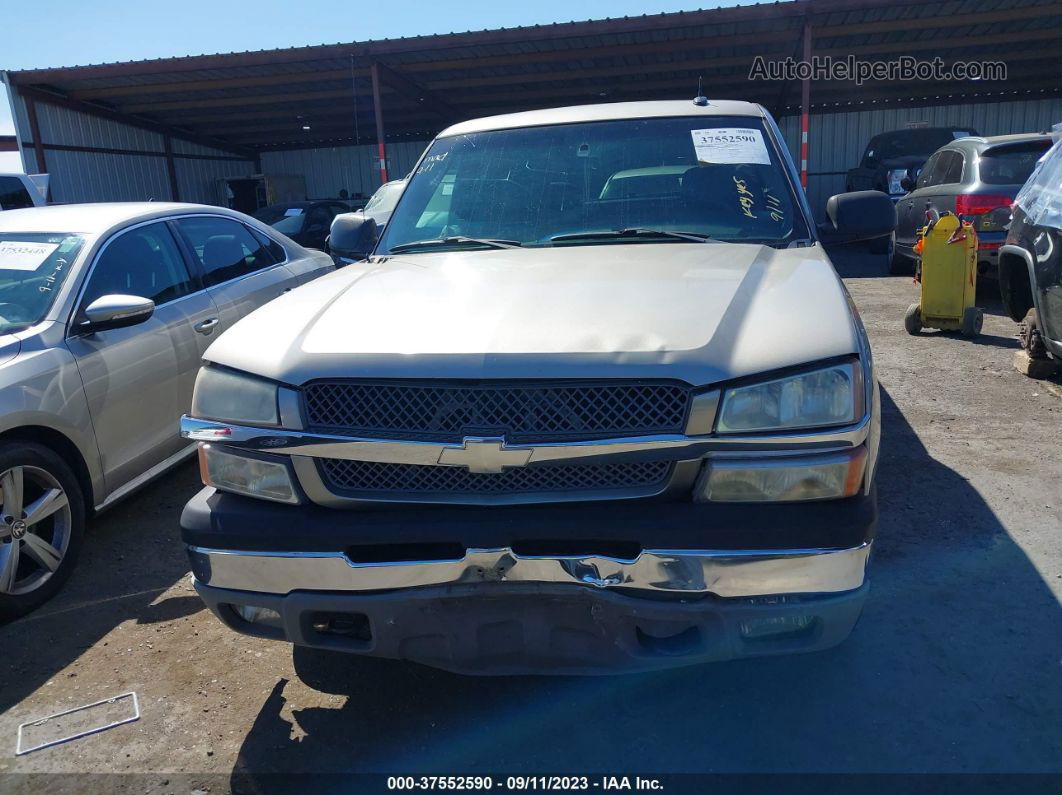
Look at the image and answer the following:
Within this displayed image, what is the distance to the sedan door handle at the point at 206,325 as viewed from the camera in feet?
14.9

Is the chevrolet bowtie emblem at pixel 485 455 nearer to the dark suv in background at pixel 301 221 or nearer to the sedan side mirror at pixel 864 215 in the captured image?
the sedan side mirror at pixel 864 215

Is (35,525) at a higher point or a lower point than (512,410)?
lower

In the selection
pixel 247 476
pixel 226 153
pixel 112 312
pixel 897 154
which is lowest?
pixel 247 476

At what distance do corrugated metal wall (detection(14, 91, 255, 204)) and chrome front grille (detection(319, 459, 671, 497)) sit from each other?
59.7 feet

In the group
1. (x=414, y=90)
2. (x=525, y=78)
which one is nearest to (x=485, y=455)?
(x=525, y=78)

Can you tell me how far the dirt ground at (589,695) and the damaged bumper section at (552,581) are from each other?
1.49ft

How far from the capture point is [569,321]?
7.45 feet

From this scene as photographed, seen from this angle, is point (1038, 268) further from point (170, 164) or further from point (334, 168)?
point (334, 168)

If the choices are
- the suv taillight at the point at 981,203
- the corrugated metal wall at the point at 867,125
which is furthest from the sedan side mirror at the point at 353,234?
the corrugated metal wall at the point at 867,125

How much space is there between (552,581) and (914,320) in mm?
6685

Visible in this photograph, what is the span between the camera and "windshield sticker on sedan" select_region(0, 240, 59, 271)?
3955mm

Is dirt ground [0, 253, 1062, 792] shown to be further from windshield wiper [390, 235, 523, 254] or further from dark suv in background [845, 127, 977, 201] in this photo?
A: dark suv in background [845, 127, 977, 201]

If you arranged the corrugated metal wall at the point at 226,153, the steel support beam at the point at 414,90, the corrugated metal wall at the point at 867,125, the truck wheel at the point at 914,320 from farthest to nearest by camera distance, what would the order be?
the corrugated metal wall at the point at 867,125 → the corrugated metal wall at the point at 226,153 → the steel support beam at the point at 414,90 → the truck wheel at the point at 914,320

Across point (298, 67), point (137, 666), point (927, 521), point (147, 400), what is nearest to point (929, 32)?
point (298, 67)
